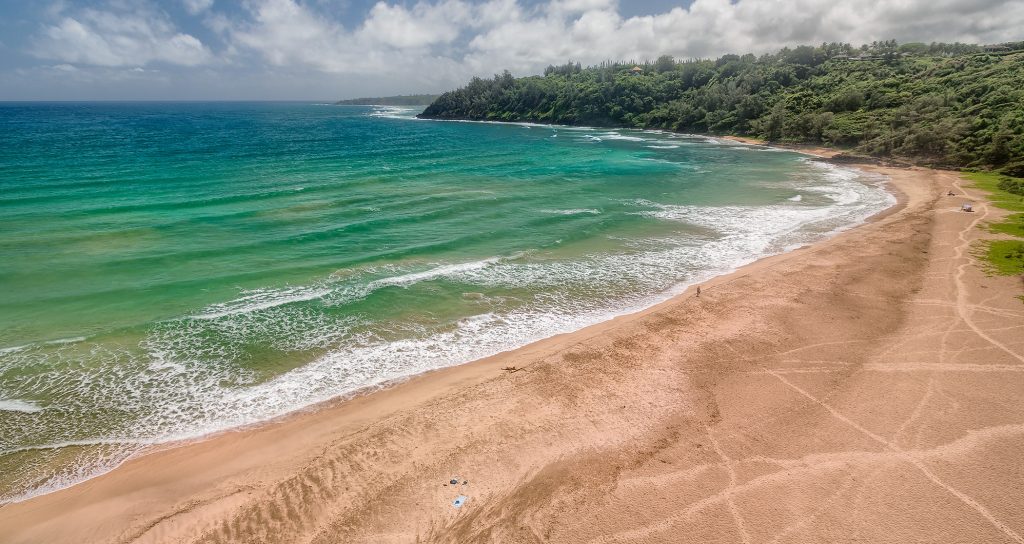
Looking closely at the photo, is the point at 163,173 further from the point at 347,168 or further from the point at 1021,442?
the point at 1021,442

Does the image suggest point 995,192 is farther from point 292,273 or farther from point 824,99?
point 824,99

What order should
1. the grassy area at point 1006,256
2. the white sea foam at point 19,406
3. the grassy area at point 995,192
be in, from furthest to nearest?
the grassy area at point 995,192
the grassy area at point 1006,256
the white sea foam at point 19,406

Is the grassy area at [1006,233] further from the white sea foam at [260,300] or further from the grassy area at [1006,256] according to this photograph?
the white sea foam at [260,300]

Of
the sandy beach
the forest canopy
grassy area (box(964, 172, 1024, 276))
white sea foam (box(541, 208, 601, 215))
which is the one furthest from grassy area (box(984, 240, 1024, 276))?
the forest canopy

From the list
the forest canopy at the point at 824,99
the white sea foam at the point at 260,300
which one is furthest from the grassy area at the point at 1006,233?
the white sea foam at the point at 260,300

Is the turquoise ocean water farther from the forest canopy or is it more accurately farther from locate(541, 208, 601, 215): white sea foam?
the forest canopy

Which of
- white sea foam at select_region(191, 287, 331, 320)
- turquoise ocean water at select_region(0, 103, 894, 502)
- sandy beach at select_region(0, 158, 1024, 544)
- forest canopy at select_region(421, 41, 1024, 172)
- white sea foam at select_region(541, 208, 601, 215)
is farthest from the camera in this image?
forest canopy at select_region(421, 41, 1024, 172)

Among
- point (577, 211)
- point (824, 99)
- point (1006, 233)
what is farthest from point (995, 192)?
point (824, 99)
